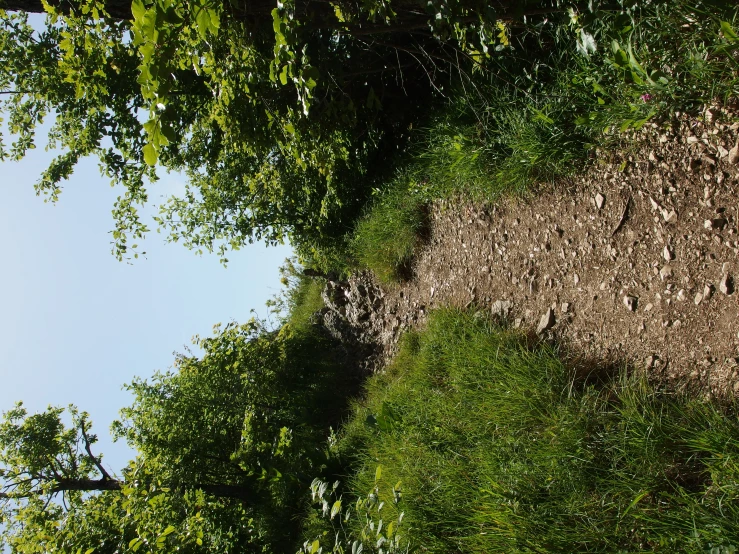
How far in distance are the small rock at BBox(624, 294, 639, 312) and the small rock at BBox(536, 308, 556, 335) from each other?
678 mm

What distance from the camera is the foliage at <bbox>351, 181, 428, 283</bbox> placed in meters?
6.04

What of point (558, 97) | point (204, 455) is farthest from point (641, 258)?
point (204, 455)

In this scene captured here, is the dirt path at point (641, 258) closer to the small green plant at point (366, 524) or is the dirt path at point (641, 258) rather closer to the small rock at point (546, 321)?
the small rock at point (546, 321)

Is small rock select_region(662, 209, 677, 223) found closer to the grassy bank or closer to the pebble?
the grassy bank

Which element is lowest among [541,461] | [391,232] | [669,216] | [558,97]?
[541,461]

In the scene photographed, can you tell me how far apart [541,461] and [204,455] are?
464cm

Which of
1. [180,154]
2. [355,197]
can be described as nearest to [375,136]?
[355,197]

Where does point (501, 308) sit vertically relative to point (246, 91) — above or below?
below

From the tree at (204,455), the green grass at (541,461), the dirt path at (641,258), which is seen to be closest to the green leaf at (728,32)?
the dirt path at (641,258)

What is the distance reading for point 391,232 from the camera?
20.7 ft

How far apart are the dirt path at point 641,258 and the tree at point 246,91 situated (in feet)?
4.28

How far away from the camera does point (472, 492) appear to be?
3.70m

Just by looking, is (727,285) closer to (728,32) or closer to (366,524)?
(728,32)

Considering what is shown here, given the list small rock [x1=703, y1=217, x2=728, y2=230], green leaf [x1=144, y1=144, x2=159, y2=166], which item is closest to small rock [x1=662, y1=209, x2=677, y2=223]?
small rock [x1=703, y1=217, x2=728, y2=230]
